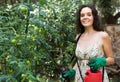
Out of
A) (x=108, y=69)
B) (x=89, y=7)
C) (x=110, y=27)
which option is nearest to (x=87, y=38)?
(x=89, y=7)

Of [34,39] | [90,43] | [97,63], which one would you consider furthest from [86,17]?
[34,39]

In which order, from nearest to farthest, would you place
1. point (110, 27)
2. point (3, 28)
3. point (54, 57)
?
point (3, 28), point (54, 57), point (110, 27)

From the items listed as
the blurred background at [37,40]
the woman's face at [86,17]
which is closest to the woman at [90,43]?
the woman's face at [86,17]

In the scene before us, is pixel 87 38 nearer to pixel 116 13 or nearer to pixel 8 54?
pixel 8 54

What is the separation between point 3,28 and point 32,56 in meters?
0.29

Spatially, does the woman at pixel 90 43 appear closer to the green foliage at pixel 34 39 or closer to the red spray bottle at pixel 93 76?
the red spray bottle at pixel 93 76

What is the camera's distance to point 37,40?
261 cm

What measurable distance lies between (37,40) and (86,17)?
516mm

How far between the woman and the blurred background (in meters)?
0.26

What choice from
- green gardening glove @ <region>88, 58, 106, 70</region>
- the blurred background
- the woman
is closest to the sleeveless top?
the woman

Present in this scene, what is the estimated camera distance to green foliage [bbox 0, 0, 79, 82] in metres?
2.06

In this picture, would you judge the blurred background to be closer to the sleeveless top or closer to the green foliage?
the green foliage

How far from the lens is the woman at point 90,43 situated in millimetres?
2828

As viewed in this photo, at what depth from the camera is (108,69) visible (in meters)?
4.18
